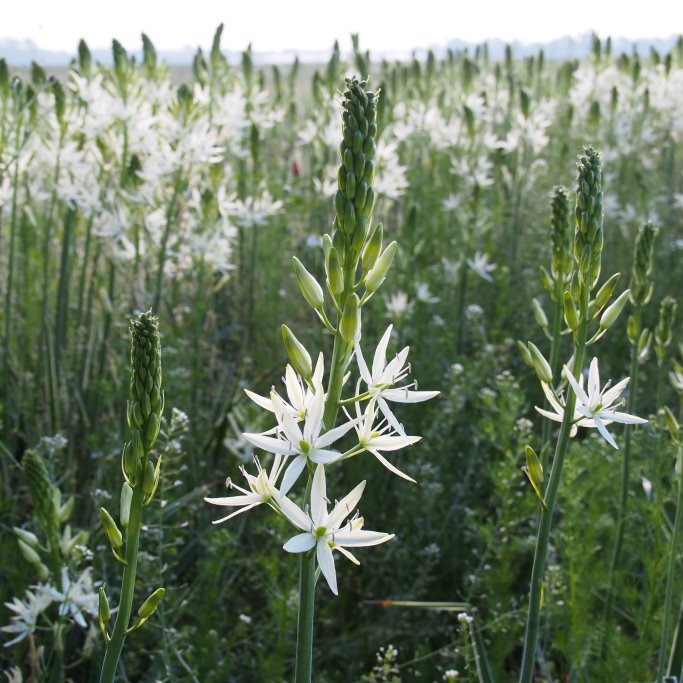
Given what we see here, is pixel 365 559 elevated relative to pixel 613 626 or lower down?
lower down

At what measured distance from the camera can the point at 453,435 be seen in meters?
4.15

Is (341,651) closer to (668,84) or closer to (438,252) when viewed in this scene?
(438,252)

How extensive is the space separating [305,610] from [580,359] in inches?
29.5

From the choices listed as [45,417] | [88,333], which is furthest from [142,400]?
[88,333]

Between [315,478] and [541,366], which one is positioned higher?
[541,366]

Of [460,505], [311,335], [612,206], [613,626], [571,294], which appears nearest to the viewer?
[571,294]

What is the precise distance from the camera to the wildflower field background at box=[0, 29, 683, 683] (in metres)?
2.62

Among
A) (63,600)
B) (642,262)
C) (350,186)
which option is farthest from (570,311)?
(63,600)

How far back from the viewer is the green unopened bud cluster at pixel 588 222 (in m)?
1.76

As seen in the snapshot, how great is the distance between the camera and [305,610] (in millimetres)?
1506

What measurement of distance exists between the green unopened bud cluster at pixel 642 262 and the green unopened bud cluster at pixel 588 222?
77 cm

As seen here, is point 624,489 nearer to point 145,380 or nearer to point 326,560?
point 326,560

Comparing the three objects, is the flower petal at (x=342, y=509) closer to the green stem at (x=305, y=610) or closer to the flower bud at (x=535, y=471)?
the green stem at (x=305, y=610)

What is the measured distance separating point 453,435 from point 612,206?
331 centimetres
